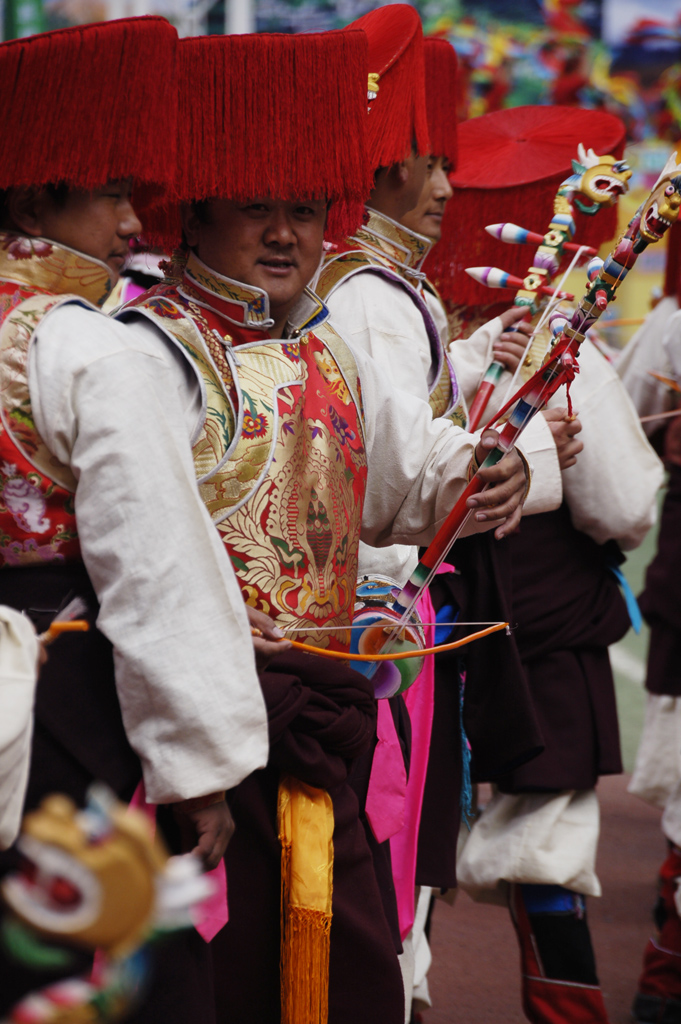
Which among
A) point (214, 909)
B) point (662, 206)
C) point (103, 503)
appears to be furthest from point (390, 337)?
point (214, 909)

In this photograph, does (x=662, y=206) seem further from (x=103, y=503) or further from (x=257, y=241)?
(x=103, y=503)

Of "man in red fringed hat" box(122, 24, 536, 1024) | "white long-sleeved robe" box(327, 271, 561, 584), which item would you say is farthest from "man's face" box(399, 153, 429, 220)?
"man in red fringed hat" box(122, 24, 536, 1024)

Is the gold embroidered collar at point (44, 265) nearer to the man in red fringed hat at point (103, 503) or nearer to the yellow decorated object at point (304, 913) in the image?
the man in red fringed hat at point (103, 503)

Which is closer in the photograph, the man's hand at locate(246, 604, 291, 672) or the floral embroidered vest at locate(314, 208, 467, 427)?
the man's hand at locate(246, 604, 291, 672)

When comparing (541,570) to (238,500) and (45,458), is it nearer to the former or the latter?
(238,500)

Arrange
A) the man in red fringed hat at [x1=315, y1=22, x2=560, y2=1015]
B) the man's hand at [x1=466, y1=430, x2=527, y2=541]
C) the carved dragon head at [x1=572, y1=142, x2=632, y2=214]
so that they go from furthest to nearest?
the man in red fringed hat at [x1=315, y1=22, x2=560, y2=1015], the carved dragon head at [x1=572, y1=142, x2=632, y2=214], the man's hand at [x1=466, y1=430, x2=527, y2=541]

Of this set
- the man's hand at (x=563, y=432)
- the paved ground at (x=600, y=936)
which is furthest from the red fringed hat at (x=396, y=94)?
the paved ground at (x=600, y=936)

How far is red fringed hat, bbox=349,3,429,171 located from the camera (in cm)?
254

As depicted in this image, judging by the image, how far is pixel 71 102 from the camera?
160cm

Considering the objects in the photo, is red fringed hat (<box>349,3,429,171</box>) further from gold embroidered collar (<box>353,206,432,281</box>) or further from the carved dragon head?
the carved dragon head

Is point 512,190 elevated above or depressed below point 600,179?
below

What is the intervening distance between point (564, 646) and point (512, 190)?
1.12 metres

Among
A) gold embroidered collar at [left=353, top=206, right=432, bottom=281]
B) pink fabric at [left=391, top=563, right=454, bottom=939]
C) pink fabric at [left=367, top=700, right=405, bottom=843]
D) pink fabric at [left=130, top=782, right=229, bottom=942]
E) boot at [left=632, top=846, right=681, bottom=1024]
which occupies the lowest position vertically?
boot at [left=632, top=846, right=681, bottom=1024]

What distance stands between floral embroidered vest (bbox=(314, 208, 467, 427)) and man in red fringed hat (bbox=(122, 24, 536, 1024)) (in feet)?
1.71
